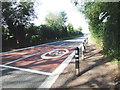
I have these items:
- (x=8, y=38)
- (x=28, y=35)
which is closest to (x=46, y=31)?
(x=28, y=35)

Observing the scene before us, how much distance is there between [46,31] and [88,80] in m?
25.8

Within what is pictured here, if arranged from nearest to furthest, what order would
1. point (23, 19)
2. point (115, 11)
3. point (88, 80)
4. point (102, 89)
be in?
point (102, 89), point (88, 80), point (115, 11), point (23, 19)

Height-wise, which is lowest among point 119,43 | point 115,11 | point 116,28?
point 119,43

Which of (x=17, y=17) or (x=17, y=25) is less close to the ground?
(x=17, y=17)

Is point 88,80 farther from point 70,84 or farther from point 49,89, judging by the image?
point 49,89

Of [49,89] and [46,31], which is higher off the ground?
[46,31]

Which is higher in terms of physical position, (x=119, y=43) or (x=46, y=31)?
(x=46, y=31)

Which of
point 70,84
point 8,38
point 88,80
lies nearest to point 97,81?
point 88,80

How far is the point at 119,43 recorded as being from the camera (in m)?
5.02

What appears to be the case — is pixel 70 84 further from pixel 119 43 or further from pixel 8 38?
pixel 8 38

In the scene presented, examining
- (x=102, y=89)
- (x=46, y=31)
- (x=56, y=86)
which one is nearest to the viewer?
(x=102, y=89)

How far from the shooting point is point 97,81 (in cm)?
357

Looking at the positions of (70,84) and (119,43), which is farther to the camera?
(119,43)

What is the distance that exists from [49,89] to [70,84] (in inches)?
28.8
